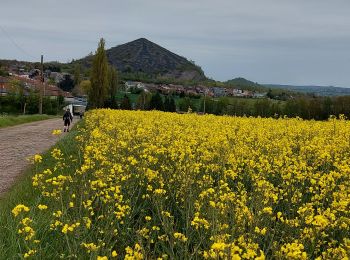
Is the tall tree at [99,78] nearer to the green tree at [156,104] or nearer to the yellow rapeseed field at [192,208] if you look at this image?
the green tree at [156,104]

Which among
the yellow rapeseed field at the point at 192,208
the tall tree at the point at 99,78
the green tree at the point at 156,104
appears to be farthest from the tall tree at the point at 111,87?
the yellow rapeseed field at the point at 192,208

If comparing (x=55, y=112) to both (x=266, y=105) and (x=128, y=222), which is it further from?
(x=128, y=222)

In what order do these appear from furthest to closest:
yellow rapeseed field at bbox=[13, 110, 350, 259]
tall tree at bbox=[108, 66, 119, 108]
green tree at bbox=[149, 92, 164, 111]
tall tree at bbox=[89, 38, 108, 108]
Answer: green tree at bbox=[149, 92, 164, 111], tall tree at bbox=[108, 66, 119, 108], tall tree at bbox=[89, 38, 108, 108], yellow rapeseed field at bbox=[13, 110, 350, 259]

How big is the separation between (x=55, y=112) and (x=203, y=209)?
72740mm

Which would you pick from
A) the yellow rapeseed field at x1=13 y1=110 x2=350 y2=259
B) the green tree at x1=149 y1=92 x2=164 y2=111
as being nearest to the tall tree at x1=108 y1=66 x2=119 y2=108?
the green tree at x1=149 y1=92 x2=164 y2=111

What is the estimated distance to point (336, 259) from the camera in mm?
3381

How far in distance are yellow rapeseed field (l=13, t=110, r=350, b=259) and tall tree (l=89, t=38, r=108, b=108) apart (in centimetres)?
4088

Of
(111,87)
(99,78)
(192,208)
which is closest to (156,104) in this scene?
(111,87)

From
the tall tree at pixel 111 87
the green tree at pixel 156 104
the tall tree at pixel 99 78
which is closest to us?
the tall tree at pixel 99 78

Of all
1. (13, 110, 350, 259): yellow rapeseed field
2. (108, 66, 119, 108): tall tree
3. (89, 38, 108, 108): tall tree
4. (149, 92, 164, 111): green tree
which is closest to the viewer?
(13, 110, 350, 259): yellow rapeseed field

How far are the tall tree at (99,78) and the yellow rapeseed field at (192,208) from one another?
40880 mm

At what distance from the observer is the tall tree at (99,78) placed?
162 feet

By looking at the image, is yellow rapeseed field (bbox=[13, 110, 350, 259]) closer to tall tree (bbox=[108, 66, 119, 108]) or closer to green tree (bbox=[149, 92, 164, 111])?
tall tree (bbox=[108, 66, 119, 108])

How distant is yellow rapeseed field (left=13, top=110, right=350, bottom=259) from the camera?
3.79 meters
